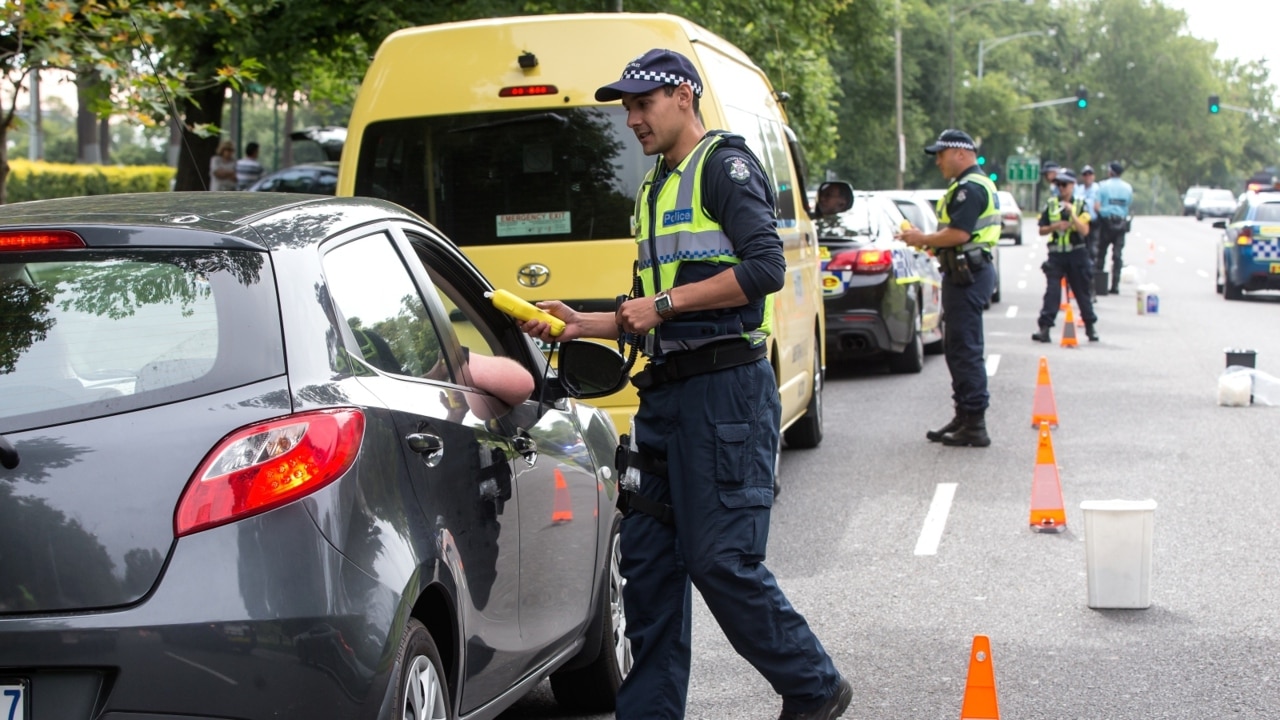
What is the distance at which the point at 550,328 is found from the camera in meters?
4.31

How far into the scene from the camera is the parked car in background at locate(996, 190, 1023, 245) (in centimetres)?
3659

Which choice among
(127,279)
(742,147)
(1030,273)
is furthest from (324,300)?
(1030,273)

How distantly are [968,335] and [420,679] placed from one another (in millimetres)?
7651

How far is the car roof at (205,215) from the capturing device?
3.37 meters

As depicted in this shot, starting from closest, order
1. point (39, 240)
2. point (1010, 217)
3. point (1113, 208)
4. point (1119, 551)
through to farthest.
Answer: point (39, 240), point (1119, 551), point (1113, 208), point (1010, 217)

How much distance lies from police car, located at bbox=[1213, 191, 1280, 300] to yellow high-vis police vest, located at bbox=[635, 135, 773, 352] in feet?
72.4

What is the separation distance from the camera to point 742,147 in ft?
14.2

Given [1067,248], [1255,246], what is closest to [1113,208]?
[1255,246]

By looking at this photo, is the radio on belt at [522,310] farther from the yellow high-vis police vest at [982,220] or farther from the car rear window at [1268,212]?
the car rear window at [1268,212]

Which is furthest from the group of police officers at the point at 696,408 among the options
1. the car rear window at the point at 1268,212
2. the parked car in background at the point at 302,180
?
the car rear window at the point at 1268,212

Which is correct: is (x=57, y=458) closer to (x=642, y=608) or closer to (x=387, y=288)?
(x=387, y=288)

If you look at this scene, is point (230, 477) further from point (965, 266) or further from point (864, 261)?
point (864, 261)

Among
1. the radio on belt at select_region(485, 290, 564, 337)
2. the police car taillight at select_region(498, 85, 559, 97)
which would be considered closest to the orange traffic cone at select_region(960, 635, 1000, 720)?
the radio on belt at select_region(485, 290, 564, 337)

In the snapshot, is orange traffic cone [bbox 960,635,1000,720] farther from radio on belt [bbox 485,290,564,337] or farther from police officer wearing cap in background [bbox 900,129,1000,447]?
police officer wearing cap in background [bbox 900,129,1000,447]
